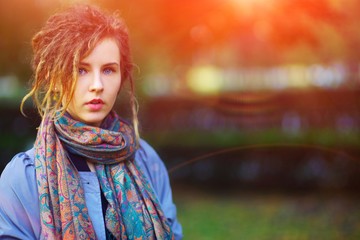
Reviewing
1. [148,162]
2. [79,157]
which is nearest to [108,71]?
[79,157]

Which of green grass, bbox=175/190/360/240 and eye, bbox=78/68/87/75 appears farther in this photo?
green grass, bbox=175/190/360/240

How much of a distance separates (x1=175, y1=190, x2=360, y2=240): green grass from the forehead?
185 inches

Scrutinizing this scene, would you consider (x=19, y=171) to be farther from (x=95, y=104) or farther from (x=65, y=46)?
(x=65, y=46)

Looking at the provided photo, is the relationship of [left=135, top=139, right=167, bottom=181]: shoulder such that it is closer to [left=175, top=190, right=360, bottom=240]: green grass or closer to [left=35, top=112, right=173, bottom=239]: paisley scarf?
[left=35, top=112, right=173, bottom=239]: paisley scarf

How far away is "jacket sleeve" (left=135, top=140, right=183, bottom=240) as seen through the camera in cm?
286

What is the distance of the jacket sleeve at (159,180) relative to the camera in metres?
2.86

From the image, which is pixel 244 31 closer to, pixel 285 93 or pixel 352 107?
pixel 285 93

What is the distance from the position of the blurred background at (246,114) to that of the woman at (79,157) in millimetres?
4630

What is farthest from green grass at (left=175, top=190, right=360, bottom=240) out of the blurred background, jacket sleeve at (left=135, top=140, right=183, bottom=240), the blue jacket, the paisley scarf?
the blue jacket

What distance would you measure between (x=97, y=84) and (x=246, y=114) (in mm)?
6863

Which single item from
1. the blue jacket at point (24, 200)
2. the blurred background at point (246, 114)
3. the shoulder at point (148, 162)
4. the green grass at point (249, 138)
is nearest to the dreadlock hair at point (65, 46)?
the blue jacket at point (24, 200)

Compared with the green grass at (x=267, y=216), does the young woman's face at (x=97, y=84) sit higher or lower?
higher

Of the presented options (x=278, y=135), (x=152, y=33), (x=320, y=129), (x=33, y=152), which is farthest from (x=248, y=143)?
(x=33, y=152)

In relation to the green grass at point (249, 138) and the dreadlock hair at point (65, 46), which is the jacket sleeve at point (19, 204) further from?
the green grass at point (249, 138)
